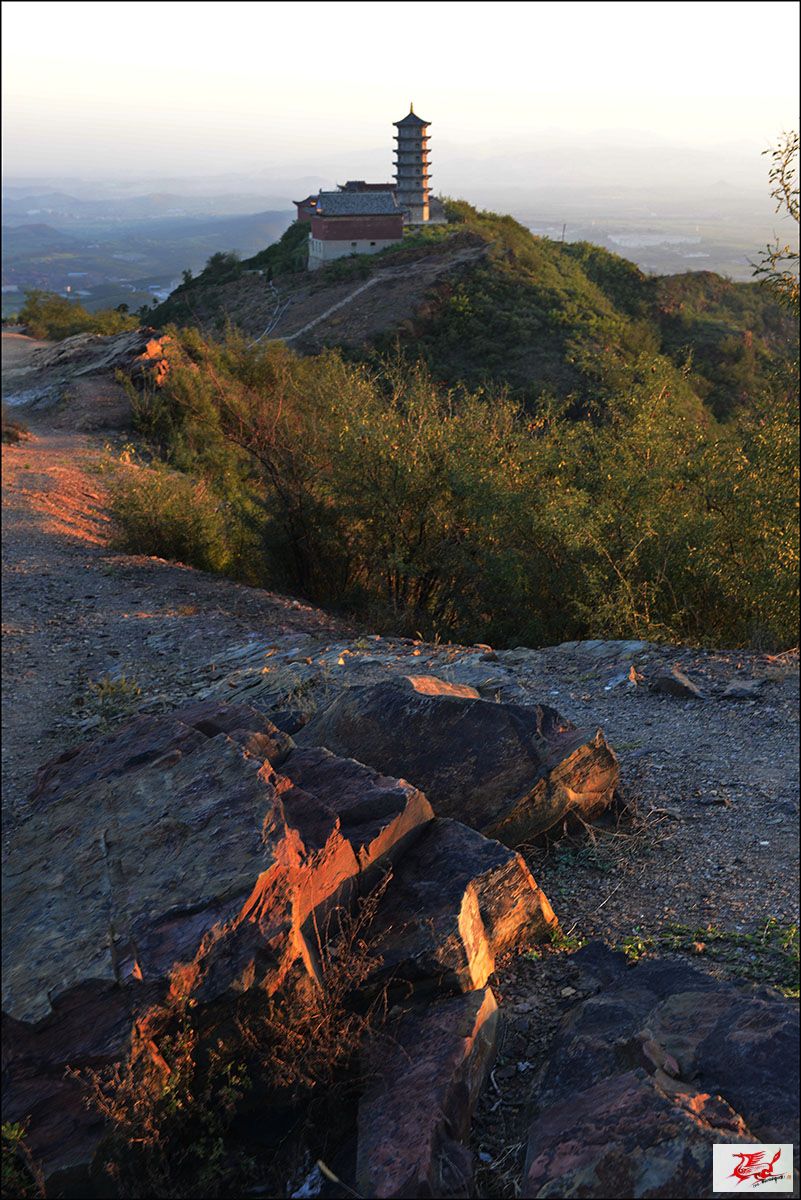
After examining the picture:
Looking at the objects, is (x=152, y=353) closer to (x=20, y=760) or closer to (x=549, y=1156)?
(x=20, y=760)

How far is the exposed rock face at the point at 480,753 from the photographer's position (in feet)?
16.1

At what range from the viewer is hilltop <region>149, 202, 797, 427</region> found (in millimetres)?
34906

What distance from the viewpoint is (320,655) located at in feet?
→ 28.4

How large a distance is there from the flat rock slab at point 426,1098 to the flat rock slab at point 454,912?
15 cm

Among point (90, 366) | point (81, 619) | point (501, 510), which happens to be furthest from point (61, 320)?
point (501, 510)

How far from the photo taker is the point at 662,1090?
2.69 metres

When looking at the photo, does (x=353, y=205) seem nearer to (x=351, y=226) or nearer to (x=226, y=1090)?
(x=351, y=226)

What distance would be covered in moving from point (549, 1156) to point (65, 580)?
10854mm

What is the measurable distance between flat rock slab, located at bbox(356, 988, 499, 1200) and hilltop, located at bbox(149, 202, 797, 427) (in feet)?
86.6

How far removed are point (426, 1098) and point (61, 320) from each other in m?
40.8

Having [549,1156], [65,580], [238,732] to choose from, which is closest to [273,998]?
[549,1156]

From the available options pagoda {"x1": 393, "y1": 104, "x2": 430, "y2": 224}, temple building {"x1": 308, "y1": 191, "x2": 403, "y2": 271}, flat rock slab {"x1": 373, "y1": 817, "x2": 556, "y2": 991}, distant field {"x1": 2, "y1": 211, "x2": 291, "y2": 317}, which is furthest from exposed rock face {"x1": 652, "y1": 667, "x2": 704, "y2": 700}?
distant field {"x1": 2, "y1": 211, "x2": 291, "y2": 317}

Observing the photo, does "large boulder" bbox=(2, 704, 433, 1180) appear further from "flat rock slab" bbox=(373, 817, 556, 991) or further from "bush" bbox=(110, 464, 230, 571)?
"bush" bbox=(110, 464, 230, 571)

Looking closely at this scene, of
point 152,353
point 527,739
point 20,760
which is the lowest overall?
point 20,760
